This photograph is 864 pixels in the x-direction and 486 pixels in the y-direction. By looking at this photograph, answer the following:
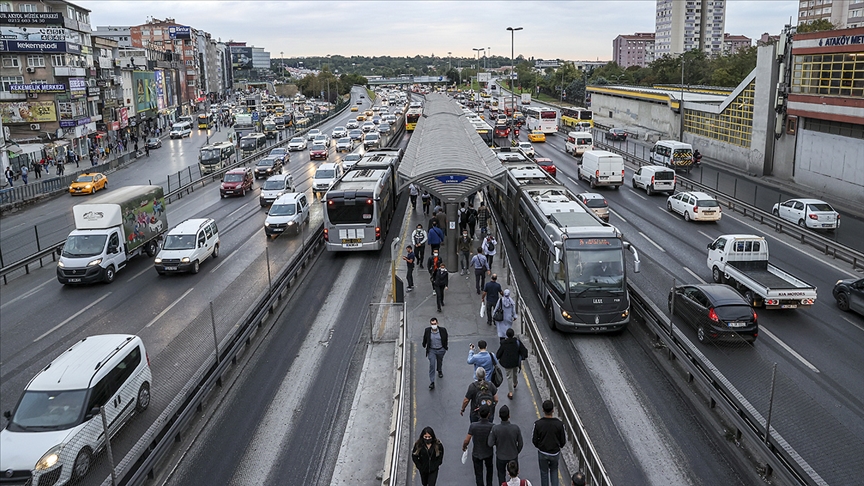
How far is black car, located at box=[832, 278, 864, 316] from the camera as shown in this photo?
63.4ft

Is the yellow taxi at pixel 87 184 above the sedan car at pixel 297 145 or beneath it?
beneath

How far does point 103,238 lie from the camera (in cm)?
2433

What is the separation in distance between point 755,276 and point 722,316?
4.75m

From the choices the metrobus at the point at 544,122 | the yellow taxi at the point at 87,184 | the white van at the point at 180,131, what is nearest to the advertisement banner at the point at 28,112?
the yellow taxi at the point at 87,184

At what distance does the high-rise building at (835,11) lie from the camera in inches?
4812

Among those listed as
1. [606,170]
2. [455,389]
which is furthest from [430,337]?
[606,170]

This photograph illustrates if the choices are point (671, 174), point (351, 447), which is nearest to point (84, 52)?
point (671, 174)

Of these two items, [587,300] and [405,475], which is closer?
[405,475]

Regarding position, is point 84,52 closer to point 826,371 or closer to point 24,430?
point 24,430

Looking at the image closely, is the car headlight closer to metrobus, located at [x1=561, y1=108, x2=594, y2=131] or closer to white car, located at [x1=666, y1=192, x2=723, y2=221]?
white car, located at [x1=666, y1=192, x2=723, y2=221]

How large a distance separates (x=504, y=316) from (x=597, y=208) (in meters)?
17.0

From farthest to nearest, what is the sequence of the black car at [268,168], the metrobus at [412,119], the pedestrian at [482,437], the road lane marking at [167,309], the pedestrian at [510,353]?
the metrobus at [412,119] → the black car at [268,168] → the road lane marking at [167,309] → the pedestrian at [510,353] → the pedestrian at [482,437]

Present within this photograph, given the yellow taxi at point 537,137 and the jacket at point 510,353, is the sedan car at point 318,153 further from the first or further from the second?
the jacket at point 510,353

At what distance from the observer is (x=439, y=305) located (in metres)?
19.4
